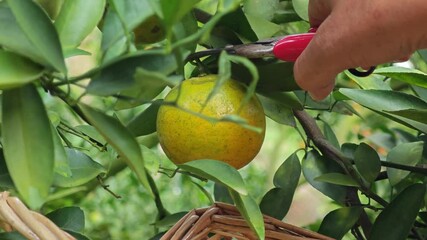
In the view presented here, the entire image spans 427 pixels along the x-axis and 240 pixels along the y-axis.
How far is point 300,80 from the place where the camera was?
2.23 feet

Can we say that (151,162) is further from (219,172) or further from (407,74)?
(407,74)

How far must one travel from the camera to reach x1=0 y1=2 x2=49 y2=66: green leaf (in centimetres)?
47

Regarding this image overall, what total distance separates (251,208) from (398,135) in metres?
0.59

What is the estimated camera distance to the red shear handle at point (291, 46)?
2.28 feet

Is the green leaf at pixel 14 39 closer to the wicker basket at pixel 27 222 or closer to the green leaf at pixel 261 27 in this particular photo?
the wicker basket at pixel 27 222

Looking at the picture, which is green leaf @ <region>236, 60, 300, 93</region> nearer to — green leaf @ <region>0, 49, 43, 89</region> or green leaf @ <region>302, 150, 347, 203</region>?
green leaf @ <region>302, 150, 347, 203</region>

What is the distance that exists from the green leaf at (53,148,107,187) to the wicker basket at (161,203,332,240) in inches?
3.9

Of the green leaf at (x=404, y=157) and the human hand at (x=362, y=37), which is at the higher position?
the human hand at (x=362, y=37)

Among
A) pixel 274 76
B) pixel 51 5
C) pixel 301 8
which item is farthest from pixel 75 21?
pixel 301 8

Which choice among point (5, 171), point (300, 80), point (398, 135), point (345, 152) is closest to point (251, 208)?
point (300, 80)

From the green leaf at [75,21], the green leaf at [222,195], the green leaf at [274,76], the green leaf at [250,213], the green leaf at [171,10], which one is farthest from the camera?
the green leaf at [222,195]

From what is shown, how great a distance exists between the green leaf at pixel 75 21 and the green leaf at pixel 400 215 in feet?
1.40

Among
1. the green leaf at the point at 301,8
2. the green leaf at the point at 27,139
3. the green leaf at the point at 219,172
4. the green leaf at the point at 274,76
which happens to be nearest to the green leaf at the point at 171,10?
the green leaf at the point at 27,139

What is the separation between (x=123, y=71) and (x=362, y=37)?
218 millimetres
